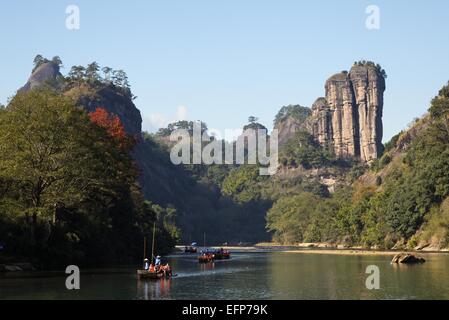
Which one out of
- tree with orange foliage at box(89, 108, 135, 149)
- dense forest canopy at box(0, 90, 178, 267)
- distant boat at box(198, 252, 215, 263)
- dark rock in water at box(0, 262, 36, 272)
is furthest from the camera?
distant boat at box(198, 252, 215, 263)

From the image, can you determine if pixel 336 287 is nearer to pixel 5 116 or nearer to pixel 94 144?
pixel 94 144

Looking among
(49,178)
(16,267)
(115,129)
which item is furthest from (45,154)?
(115,129)

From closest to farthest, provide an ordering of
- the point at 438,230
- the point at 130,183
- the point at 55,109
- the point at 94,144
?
1. the point at 55,109
2. the point at 94,144
3. the point at 130,183
4. the point at 438,230

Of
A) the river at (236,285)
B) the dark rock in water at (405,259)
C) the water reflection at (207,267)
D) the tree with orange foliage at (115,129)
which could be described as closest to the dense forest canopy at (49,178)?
the river at (236,285)

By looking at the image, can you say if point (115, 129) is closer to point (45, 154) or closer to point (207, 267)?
point (207, 267)

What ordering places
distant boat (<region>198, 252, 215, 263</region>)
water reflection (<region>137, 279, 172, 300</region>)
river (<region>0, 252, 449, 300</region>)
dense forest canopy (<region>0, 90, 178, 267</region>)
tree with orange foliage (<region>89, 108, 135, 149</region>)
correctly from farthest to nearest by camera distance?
distant boat (<region>198, 252, 215, 263</region>) → tree with orange foliage (<region>89, 108, 135, 149</region>) → dense forest canopy (<region>0, 90, 178, 267</region>) → water reflection (<region>137, 279, 172, 300</region>) → river (<region>0, 252, 449, 300</region>)

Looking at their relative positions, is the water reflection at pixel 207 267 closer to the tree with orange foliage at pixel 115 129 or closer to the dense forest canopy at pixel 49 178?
the dense forest canopy at pixel 49 178

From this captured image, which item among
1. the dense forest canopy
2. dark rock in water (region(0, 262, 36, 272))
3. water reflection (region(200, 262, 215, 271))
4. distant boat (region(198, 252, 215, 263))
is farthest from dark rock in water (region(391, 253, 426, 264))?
dark rock in water (region(0, 262, 36, 272))

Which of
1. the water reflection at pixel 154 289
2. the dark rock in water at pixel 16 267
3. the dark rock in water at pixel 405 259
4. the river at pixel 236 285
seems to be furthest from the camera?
the dark rock in water at pixel 405 259

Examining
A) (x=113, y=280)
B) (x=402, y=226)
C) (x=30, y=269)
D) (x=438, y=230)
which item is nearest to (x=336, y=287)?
(x=113, y=280)

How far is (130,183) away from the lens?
98.5 metres

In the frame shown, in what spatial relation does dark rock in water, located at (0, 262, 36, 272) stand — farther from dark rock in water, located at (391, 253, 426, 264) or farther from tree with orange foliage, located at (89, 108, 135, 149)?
dark rock in water, located at (391, 253, 426, 264)
